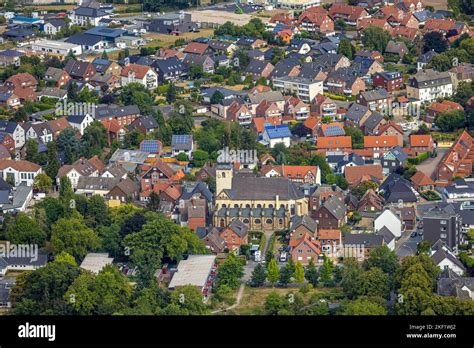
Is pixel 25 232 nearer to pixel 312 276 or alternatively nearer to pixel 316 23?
pixel 312 276

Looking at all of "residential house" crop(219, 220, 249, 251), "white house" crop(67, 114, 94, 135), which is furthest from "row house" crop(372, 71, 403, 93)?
"residential house" crop(219, 220, 249, 251)

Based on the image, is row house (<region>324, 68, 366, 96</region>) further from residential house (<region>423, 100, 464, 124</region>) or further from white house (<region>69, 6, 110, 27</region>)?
white house (<region>69, 6, 110, 27</region>)

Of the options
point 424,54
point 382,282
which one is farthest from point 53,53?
point 382,282

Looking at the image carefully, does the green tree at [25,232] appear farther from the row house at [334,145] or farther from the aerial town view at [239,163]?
the row house at [334,145]

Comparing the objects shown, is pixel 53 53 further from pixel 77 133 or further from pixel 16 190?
pixel 16 190

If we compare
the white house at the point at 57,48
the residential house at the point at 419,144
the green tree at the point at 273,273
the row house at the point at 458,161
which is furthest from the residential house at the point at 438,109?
the white house at the point at 57,48

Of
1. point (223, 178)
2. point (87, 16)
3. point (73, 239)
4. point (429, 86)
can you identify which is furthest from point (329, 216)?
point (87, 16)
